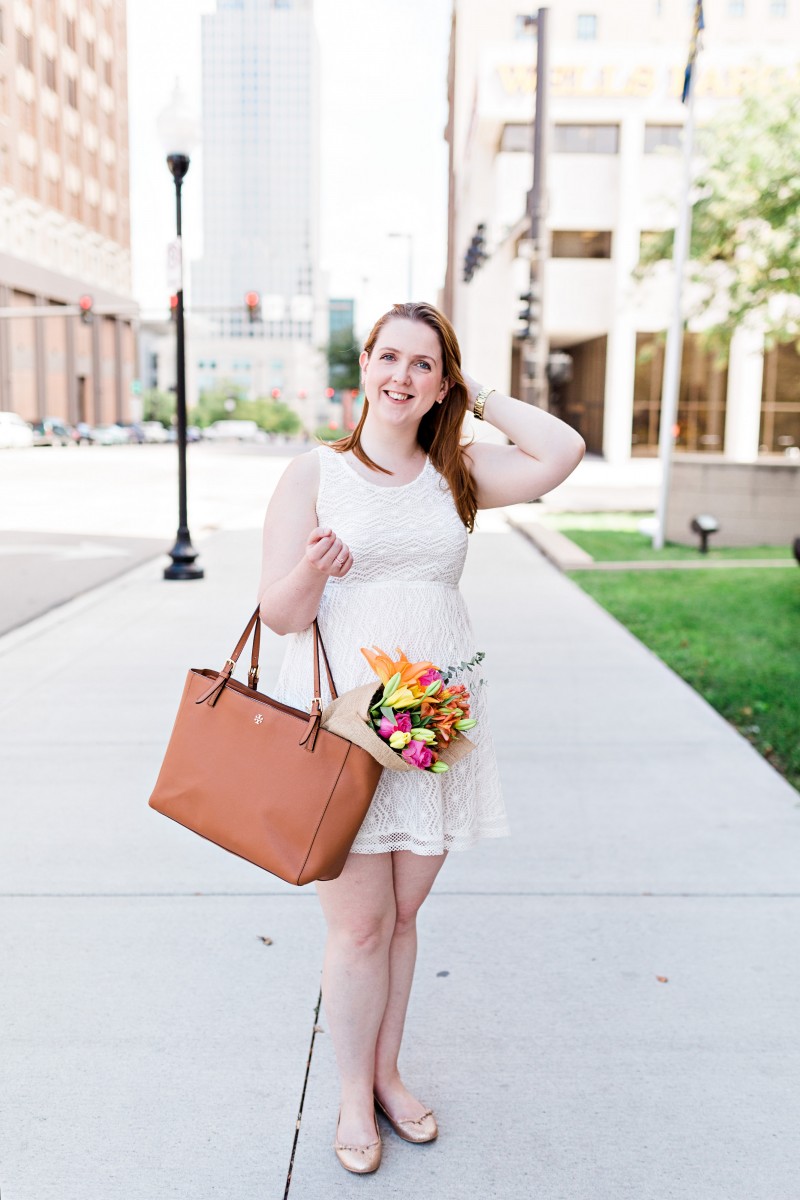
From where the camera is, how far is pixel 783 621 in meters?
9.06

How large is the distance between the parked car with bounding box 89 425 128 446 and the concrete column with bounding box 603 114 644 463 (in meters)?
34.4

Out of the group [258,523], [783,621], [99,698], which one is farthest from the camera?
[258,523]

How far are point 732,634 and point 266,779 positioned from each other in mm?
6920

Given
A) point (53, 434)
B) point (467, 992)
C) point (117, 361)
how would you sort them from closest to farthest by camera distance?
point (467, 992) → point (53, 434) → point (117, 361)

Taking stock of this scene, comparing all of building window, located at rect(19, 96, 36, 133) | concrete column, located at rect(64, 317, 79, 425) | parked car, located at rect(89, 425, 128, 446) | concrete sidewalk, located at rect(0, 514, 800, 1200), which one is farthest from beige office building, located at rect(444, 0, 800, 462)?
concrete column, located at rect(64, 317, 79, 425)

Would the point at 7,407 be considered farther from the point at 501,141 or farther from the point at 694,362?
the point at 694,362

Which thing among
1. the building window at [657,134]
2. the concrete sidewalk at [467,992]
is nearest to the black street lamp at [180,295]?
the concrete sidewalk at [467,992]

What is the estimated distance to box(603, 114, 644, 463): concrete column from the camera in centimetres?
3722

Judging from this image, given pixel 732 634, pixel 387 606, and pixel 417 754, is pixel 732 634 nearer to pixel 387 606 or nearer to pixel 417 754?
pixel 387 606

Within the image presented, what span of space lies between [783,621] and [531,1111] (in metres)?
6.93

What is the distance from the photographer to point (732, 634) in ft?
28.4

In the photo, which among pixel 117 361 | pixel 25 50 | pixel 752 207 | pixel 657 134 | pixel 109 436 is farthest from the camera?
pixel 117 361

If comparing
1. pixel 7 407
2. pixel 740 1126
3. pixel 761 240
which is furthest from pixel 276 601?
pixel 7 407

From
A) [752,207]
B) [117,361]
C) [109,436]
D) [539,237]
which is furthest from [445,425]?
[117,361]
